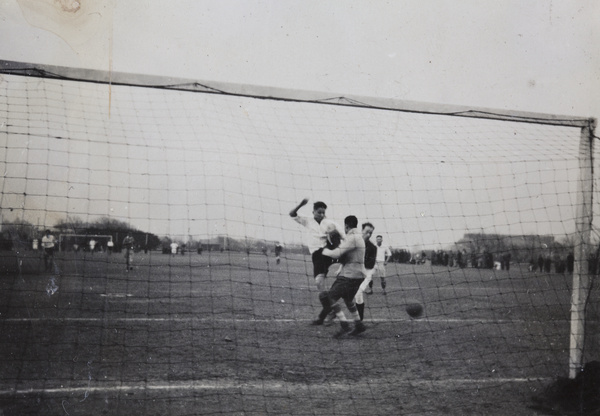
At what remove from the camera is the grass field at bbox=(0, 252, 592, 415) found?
4.38m

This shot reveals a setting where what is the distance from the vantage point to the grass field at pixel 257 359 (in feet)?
14.4

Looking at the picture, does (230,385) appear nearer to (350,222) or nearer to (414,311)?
(350,222)

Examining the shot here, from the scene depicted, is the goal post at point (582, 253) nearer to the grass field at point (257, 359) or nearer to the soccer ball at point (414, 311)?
the grass field at point (257, 359)

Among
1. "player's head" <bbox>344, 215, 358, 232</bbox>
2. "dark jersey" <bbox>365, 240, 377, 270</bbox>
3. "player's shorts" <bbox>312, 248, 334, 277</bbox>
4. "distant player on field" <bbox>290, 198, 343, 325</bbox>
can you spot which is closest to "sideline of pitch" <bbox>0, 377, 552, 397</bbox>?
"distant player on field" <bbox>290, 198, 343, 325</bbox>

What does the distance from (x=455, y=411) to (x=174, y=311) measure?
18.7ft

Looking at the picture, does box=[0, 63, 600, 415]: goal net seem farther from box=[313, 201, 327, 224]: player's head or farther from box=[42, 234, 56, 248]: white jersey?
box=[42, 234, 56, 248]: white jersey

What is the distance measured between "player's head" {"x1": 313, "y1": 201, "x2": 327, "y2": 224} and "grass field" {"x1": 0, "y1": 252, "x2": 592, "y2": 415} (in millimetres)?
905

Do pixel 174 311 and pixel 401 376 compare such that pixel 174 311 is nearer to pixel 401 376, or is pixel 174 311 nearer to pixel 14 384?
pixel 14 384

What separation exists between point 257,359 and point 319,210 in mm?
2032

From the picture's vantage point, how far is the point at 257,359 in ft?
18.8

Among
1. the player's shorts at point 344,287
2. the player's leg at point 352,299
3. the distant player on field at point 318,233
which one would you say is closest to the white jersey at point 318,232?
the distant player on field at point 318,233

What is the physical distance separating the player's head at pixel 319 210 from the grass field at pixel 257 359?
905 mm

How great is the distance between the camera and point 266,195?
5.07 m

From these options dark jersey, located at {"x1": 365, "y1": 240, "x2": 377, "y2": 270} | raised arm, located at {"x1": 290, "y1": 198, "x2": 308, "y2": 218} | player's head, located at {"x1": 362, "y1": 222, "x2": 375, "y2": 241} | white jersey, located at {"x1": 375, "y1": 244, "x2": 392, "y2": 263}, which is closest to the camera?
raised arm, located at {"x1": 290, "y1": 198, "x2": 308, "y2": 218}
